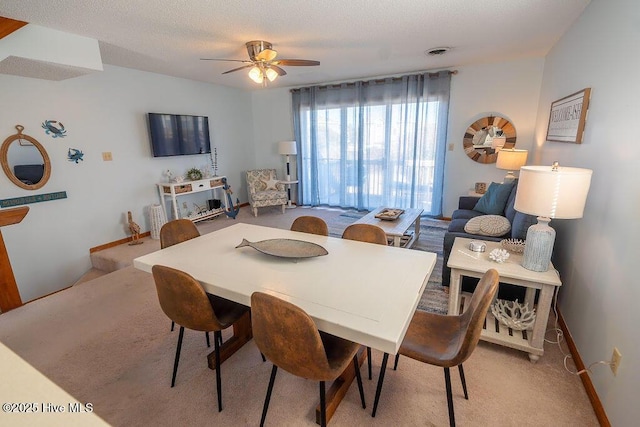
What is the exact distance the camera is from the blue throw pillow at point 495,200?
3369 mm

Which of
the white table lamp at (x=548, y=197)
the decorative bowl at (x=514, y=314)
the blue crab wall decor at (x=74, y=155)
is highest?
the blue crab wall decor at (x=74, y=155)

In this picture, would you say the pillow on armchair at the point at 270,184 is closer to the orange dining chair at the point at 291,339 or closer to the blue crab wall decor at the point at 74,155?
the blue crab wall decor at the point at 74,155

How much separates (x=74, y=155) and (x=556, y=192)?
4.83m

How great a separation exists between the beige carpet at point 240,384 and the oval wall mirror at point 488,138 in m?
3.24

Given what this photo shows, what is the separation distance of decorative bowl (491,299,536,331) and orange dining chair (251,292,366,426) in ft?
4.26

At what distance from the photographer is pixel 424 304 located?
8.48ft

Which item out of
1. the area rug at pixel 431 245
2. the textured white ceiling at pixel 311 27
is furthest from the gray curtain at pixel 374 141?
the textured white ceiling at pixel 311 27

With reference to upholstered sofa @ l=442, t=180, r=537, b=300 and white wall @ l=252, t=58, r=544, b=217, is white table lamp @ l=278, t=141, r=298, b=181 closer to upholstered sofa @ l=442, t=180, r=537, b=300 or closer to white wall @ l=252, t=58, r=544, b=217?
white wall @ l=252, t=58, r=544, b=217

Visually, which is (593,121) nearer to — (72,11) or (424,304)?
(424,304)

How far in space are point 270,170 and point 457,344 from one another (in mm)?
5168

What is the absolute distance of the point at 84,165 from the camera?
374 cm

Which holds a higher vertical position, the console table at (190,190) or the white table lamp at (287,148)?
the white table lamp at (287,148)

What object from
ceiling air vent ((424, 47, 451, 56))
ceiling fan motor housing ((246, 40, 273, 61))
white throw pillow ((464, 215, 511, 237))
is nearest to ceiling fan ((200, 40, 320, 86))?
ceiling fan motor housing ((246, 40, 273, 61))

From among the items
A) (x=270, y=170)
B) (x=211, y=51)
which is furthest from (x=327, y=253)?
(x=270, y=170)
